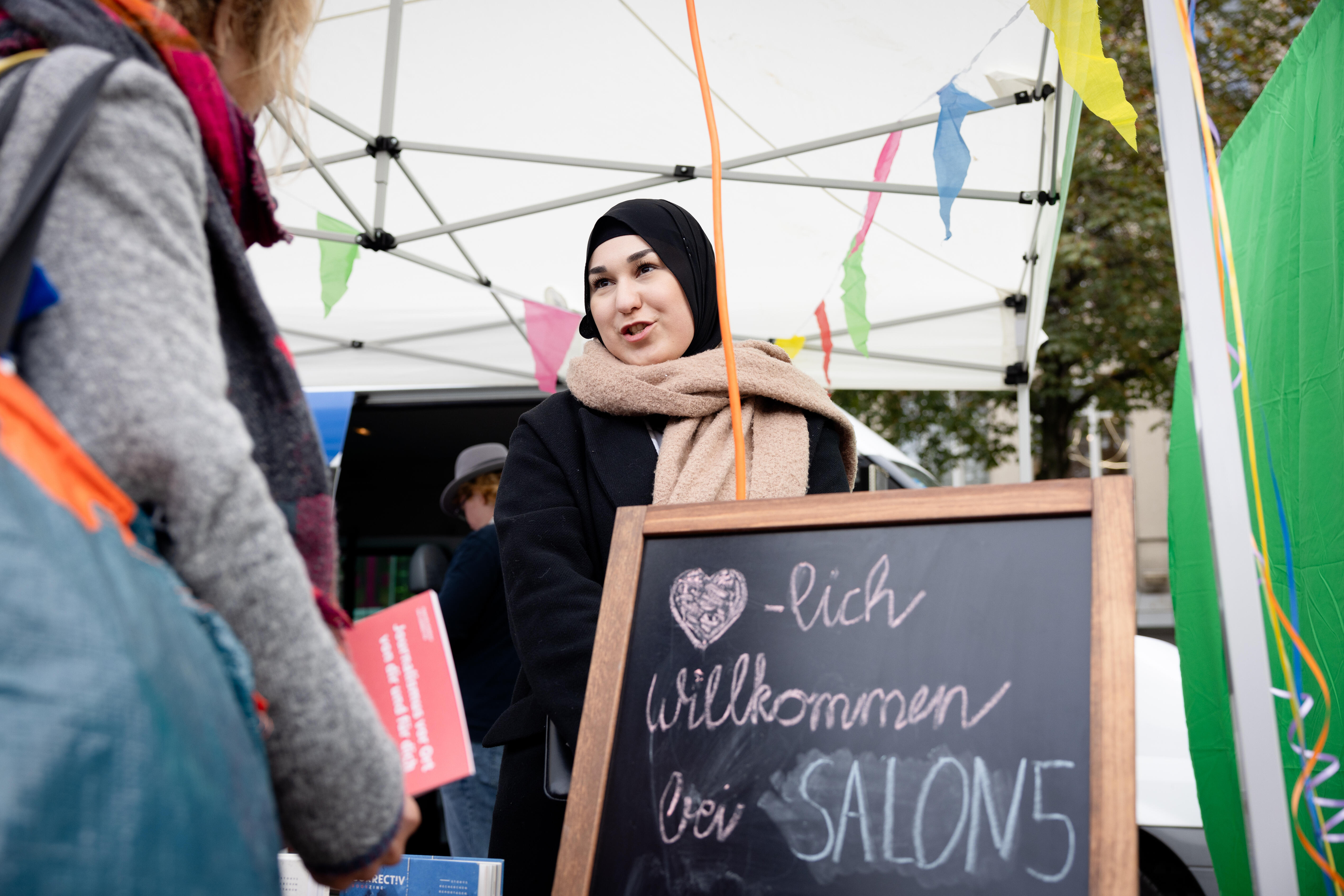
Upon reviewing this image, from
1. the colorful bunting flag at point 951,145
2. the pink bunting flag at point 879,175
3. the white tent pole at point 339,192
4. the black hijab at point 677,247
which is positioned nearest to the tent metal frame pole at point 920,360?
the pink bunting flag at point 879,175

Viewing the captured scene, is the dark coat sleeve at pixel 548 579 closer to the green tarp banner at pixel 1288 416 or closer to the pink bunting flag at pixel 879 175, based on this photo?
the green tarp banner at pixel 1288 416

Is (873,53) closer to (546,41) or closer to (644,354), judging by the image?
(546,41)

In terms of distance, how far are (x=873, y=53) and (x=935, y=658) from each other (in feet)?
9.59

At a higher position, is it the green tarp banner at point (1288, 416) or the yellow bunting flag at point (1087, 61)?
the yellow bunting flag at point (1087, 61)

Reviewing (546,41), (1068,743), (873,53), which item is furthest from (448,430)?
(1068,743)

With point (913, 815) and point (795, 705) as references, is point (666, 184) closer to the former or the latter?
point (795, 705)

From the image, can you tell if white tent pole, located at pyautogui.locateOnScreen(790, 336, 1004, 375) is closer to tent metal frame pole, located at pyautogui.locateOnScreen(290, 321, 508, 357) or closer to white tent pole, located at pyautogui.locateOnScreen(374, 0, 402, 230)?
tent metal frame pole, located at pyautogui.locateOnScreen(290, 321, 508, 357)

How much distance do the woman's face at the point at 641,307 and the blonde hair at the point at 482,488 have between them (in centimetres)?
266

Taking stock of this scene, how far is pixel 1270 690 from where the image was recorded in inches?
41.2

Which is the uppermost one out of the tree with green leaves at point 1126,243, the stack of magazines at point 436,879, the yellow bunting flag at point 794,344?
the tree with green leaves at point 1126,243

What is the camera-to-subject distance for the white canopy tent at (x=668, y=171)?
352 cm

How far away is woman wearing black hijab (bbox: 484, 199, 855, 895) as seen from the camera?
A: 4.83 ft

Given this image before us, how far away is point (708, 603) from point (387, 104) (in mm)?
3211

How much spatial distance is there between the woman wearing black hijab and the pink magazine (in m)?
0.44
